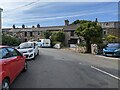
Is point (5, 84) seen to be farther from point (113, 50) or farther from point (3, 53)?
point (113, 50)

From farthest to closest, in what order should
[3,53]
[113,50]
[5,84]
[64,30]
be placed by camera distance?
[64,30]
[113,50]
[3,53]
[5,84]

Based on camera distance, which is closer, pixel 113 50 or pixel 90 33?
pixel 113 50

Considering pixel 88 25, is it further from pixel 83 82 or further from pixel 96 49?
Answer: pixel 83 82

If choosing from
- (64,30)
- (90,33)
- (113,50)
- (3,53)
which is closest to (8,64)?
(3,53)

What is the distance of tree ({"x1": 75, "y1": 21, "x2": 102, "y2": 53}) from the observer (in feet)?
85.3

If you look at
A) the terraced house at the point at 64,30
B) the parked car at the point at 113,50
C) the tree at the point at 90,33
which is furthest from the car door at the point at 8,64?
the terraced house at the point at 64,30

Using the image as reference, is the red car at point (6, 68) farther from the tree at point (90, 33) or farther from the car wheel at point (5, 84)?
the tree at point (90, 33)

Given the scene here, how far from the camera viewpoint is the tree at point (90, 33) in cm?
2601

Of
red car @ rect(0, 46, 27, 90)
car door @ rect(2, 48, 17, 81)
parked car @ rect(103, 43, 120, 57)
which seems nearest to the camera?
red car @ rect(0, 46, 27, 90)

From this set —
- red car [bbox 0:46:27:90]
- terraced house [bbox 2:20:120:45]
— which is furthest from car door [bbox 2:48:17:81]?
terraced house [bbox 2:20:120:45]

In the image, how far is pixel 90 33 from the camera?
26094 millimetres

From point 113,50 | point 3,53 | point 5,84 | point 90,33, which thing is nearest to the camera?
point 5,84

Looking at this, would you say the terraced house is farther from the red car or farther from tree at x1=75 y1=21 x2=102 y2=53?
the red car

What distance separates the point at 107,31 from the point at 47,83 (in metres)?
46.6
